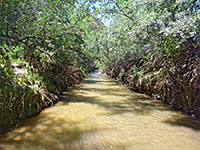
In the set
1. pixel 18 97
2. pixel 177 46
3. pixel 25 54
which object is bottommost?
pixel 18 97

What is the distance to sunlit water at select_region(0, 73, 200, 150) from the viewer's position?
2.72 m

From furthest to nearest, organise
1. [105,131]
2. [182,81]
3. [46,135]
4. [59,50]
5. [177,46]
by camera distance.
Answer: [59,50] < [182,81] < [177,46] < [105,131] < [46,135]

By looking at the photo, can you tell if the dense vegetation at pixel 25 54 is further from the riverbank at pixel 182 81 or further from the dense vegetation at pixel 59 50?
the riverbank at pixel 182 81

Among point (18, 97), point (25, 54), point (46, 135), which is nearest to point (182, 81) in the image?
point (46, 135)

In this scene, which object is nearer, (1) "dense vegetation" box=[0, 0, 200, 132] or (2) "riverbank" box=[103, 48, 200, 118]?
(1) "dense vegetation" box=[0, 0, 200, 132]

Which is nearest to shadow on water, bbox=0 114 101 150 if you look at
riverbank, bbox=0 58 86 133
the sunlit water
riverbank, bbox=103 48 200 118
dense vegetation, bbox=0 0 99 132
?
the sunlit water

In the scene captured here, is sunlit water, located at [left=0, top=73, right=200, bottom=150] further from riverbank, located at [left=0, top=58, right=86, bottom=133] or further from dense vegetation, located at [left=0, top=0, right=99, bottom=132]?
dense vegetation, located at [left=0, top=0, right=99, bottom=132]

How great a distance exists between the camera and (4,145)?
2582 millimetres

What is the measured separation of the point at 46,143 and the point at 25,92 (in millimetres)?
1408

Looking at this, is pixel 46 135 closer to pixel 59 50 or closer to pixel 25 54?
pixel 25 54

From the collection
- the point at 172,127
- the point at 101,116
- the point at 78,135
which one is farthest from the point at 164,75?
the point at 78,135

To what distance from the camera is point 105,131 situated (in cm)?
331

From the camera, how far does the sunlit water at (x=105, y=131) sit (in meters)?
2.72

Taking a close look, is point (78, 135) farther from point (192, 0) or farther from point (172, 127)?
point (192, 0)
